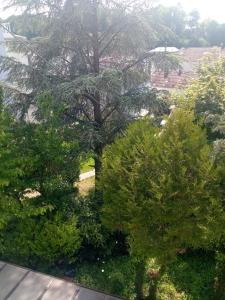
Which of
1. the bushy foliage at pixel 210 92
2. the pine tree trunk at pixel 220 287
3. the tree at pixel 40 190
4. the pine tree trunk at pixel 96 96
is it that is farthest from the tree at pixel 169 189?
the bushy foliage at pixel 210 92

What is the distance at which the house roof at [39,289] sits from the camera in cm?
587

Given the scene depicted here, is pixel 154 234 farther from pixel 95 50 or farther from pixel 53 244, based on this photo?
pixel 95 50

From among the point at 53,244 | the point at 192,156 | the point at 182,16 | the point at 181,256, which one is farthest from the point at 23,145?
the point at 182,16

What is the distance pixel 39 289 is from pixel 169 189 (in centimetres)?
300

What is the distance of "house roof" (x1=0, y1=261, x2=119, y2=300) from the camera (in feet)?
19.2

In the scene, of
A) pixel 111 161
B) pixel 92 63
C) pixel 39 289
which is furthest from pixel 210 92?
pixel 39 289

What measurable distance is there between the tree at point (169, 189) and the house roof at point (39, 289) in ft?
4.24

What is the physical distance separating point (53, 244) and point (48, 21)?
5772 mm

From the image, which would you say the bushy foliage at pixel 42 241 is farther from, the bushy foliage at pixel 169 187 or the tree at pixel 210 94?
the tree at pixel 210 94

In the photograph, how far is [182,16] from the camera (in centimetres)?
4994

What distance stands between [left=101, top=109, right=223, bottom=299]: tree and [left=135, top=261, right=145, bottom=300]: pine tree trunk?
883 millimetres

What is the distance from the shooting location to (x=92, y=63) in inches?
387

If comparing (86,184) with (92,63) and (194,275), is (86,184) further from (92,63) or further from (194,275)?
(194,275)

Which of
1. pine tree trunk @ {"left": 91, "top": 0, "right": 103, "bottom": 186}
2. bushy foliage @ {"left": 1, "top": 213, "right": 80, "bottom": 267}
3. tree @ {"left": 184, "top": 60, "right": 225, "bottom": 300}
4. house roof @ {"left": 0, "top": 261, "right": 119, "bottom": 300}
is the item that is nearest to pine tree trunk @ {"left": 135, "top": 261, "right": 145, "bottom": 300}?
house roof @ {"left": 0, "top": 261, "right": 119, "bottom": 300}
